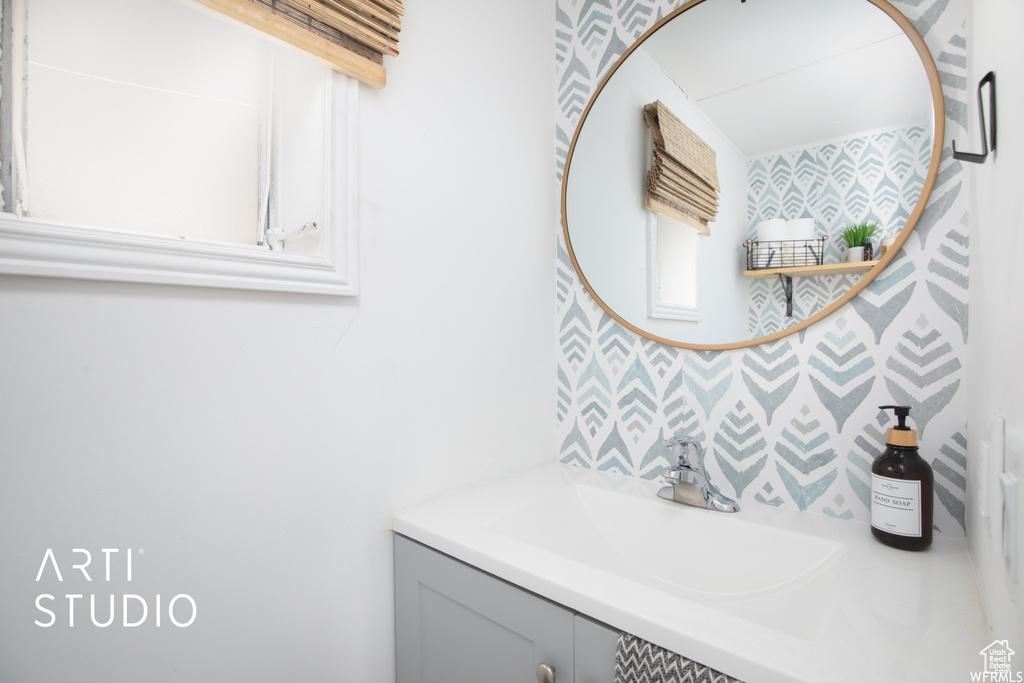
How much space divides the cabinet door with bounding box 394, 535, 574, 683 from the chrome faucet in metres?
0.44

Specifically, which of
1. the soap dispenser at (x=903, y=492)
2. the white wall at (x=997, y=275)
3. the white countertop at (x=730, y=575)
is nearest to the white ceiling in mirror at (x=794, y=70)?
the white wall at (x=997, y=275)

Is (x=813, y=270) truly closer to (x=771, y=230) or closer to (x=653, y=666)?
(x=771, y=230)

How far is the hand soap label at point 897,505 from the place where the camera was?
765 mm

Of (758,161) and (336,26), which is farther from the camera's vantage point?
(758,161)

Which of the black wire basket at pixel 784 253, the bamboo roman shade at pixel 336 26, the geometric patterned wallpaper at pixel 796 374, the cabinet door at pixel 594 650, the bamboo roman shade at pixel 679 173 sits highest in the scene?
the bamboo roman shade at pixel 336 26

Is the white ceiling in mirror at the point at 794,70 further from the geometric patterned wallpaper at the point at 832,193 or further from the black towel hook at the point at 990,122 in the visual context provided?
the black towel hook at the point at 990,122

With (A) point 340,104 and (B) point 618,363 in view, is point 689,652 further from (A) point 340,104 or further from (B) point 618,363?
(A) point 340,104

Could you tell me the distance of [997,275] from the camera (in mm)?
564

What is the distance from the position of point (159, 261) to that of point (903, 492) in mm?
1191

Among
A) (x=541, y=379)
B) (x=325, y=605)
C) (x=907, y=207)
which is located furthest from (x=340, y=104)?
(x=907, y=207)

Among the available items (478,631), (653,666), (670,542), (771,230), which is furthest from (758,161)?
(478,631)

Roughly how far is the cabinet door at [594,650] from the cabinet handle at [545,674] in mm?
40

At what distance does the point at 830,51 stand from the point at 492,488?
1132 mm

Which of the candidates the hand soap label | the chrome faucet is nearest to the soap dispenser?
the hand soap label
